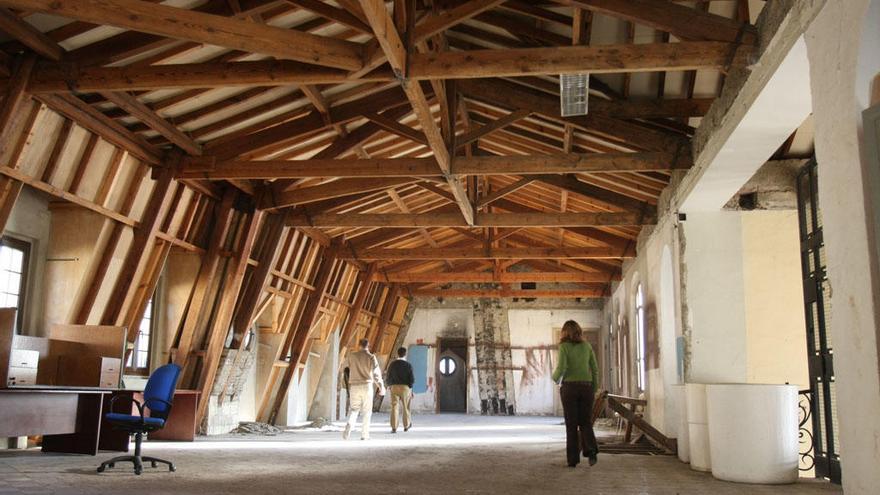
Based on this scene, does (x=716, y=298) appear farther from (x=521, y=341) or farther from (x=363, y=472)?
(x=521, y=341)

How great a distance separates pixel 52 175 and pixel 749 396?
22.7 ft

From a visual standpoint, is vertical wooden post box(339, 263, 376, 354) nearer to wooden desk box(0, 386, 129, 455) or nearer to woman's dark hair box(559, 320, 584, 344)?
wooden desk box(0, 386, 129, 455)

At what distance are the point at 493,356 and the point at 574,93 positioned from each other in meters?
14.3

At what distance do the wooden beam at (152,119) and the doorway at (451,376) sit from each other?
1341 cm

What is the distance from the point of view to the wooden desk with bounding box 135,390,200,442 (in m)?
9.94

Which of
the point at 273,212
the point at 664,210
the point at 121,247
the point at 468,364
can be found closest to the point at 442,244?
the point at 468,364

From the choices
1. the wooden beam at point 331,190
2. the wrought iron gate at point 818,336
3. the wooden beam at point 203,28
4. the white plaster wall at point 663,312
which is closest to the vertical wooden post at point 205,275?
the wooden beam at point 331,190

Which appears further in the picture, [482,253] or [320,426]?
[482,253]

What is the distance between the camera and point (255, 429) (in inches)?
478

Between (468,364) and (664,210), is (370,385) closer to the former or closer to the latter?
(664,210)

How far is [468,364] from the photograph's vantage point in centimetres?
2112

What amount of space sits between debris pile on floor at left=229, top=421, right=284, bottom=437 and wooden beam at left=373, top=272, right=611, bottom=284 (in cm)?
576

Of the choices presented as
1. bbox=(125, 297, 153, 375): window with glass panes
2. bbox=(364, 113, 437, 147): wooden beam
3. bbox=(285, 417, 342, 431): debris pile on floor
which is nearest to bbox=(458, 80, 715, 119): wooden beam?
bbox=(364, 113, 437, 147): wooden beam

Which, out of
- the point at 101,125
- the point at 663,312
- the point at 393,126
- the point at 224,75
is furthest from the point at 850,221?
the point at 101,125
